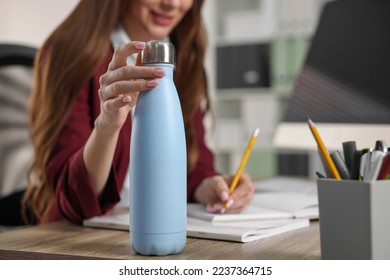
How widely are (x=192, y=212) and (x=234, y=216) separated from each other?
0.31 feet

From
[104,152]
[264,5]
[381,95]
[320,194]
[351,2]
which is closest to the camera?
[320,194]

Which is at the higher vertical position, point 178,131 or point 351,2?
point 351,2

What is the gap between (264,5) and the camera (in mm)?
3053

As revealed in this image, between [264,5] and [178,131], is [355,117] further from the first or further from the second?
[264,5]

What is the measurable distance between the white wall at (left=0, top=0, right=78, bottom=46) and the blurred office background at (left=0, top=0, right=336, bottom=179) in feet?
4.98

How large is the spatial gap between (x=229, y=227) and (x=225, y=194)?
118 mm

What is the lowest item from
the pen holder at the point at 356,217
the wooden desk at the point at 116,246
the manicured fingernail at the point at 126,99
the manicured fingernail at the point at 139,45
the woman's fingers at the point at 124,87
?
the wooden desk at the point at 116,246

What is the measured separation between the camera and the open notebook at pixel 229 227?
63cm

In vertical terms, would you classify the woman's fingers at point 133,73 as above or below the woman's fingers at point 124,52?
below

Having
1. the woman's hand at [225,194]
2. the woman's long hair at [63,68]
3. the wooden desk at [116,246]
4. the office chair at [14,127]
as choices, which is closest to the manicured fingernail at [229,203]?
the woman's hand at [225,194]

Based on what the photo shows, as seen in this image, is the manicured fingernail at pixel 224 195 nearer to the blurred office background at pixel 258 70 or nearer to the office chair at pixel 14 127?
the office chair at pixel 14 127

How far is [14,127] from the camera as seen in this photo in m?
1.36

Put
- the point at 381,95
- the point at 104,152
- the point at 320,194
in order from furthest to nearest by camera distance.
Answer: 1. the point at 381,95
2. the point at 104,152
3. the point at 320,194
